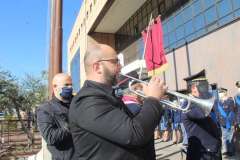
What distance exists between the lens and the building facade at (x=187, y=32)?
12820mm

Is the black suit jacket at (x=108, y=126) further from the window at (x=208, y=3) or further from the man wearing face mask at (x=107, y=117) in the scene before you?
the window at (x=208, y=3)

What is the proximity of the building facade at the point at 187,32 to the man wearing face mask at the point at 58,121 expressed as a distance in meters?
2.37

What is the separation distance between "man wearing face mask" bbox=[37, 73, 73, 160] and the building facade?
2365 mm

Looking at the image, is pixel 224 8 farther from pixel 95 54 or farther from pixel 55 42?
pixel 95 54

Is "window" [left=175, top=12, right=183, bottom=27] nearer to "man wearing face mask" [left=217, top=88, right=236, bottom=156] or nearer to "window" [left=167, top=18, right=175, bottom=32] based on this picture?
"window" [left=167, top=18, right=175, bottom=32]

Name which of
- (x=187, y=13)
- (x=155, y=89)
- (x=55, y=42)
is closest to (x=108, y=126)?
(x=155, y=89)

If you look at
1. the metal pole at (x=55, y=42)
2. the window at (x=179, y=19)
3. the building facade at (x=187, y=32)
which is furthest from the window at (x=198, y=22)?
the metal pole at (x=55, y=42)

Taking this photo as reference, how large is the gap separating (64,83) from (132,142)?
2.01 m

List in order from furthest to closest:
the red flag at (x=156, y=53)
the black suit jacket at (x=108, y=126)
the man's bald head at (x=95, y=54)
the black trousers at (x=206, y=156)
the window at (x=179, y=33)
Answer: the window at (x=179, y=33), the red flag at (x=156, y=53), the black trousers at (x=206, y=156), the man's bald head at (x=95, y=54), the black suit jacket at (x=108, y=126)

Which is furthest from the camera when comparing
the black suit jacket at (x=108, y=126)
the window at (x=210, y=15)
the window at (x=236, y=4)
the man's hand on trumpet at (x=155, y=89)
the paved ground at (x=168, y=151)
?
the window at (x=210, y=15)

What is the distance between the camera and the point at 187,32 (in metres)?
16.5

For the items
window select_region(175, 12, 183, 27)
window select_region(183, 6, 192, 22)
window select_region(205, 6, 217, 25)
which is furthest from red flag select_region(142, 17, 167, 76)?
window select_region(175, 12, 183, 27)

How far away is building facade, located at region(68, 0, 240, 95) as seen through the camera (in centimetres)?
1282

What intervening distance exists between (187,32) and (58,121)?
1352 cm
